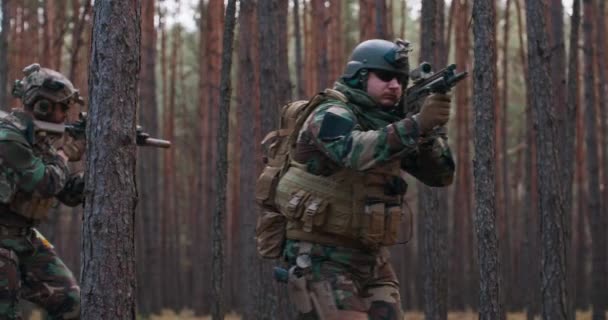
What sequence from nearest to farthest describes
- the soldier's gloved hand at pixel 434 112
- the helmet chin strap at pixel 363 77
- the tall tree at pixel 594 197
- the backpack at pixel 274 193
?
the soldier's gloved hand at pixel 434 112 < the helmet chin strap at pixel 363 77 < the backpack at pixel 274 193 < the tall tree at pixel 594 197

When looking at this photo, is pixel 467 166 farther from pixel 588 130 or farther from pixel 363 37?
pixel 588 130

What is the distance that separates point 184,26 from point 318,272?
88.8 ft

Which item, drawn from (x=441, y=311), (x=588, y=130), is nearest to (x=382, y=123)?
(x=441, y=311)

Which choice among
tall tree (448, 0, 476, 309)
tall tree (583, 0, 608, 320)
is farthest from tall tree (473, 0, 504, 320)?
tall tree (448, 0, 476, 309)

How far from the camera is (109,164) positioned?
4.55 m

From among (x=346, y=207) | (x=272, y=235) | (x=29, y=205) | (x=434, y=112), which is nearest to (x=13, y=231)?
(x=29, y=205)

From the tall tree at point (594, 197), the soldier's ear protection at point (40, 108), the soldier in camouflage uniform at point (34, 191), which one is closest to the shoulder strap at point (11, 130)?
the soldier in camouflage uniform at point (34, 191)

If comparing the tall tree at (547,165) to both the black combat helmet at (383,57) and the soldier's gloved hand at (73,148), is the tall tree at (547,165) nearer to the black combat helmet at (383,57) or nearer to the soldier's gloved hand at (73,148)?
the black combat helmet at (383,57)

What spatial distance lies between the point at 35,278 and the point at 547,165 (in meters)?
4.11

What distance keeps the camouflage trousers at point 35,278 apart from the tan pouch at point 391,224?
2416mm

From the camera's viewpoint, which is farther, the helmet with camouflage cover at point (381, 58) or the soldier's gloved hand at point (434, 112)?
the helmet with camouflage cover at point (381, 58)

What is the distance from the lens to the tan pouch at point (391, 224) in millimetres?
4414

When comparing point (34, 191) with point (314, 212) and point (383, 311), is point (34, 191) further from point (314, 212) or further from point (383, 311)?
point (383, 311)

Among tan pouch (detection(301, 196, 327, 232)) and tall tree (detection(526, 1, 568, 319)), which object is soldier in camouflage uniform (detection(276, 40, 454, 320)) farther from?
tall tree (detection(526, 1, 568, 319))
